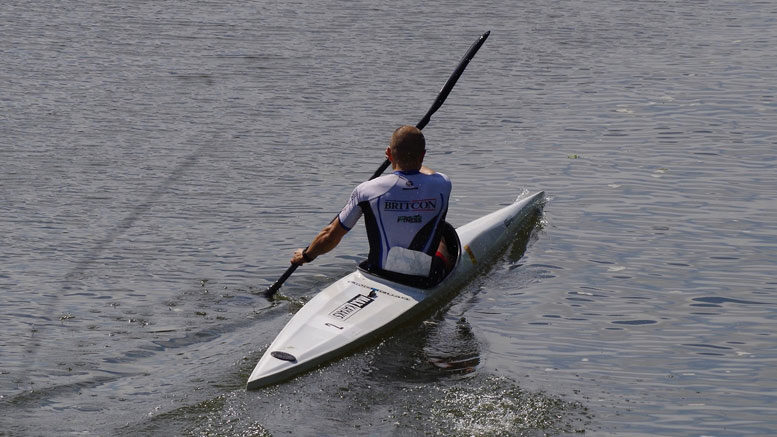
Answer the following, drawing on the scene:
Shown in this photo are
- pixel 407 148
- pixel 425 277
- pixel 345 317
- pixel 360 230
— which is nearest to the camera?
pixel 345 317

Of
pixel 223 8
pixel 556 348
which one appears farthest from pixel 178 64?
pixel 556 348

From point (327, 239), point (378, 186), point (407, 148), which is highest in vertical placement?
point (407, 148)

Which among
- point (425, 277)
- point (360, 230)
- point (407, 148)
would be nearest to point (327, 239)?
point (425, 277)

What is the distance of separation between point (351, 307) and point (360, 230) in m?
3.61

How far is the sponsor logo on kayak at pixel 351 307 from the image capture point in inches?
349

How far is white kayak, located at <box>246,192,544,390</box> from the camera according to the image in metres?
8.16

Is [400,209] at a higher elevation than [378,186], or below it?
below

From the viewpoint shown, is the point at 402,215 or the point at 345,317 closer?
the point at 345,317

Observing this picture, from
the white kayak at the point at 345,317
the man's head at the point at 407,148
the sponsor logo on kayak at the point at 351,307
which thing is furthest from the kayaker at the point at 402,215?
the sponsor logo on kayak at the point at 351,307

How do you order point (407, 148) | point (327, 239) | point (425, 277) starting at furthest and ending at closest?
point (425, 277) → point (327, 239) → point (407, 148)

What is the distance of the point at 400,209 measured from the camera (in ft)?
29.8

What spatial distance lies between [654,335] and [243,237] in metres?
4.77

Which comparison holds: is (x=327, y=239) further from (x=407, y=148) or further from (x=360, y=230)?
(x=360, y=230)

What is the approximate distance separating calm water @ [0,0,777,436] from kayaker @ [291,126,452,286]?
0.58 metres
